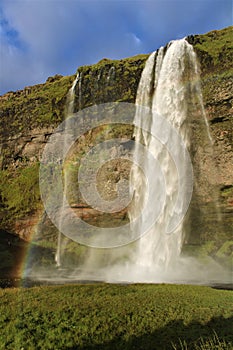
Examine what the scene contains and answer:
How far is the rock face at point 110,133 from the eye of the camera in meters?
34.5

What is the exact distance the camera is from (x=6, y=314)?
13.1m

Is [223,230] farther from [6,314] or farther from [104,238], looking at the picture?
[6,314]

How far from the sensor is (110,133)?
1602 inches

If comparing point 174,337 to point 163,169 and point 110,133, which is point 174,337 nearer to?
point 163,169

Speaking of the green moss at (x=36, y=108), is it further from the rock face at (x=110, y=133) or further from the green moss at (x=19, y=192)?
the green moss at (x=19, y=192)

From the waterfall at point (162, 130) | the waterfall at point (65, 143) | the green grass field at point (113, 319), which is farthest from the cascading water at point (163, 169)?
the green grass field at point (113, 319)

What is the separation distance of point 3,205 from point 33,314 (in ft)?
118

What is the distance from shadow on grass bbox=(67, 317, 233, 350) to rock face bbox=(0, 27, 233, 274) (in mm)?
23534

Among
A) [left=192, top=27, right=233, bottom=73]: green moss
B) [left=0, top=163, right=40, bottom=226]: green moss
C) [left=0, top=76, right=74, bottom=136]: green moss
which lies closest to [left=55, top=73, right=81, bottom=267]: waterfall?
[left=0, top=76, right=74, bottom=136]: green moss

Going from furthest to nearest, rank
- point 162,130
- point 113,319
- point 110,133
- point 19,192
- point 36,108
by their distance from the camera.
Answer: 1. point 36,108
2. point 19,192
3. point 110,133
4. point 162,130
5. point 113,319

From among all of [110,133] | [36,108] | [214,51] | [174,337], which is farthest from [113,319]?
[36,108]

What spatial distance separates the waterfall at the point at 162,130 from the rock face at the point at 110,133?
153 cm

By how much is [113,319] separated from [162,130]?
962 inches

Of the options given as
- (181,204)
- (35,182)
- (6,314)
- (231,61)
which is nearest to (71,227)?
(35,182)
